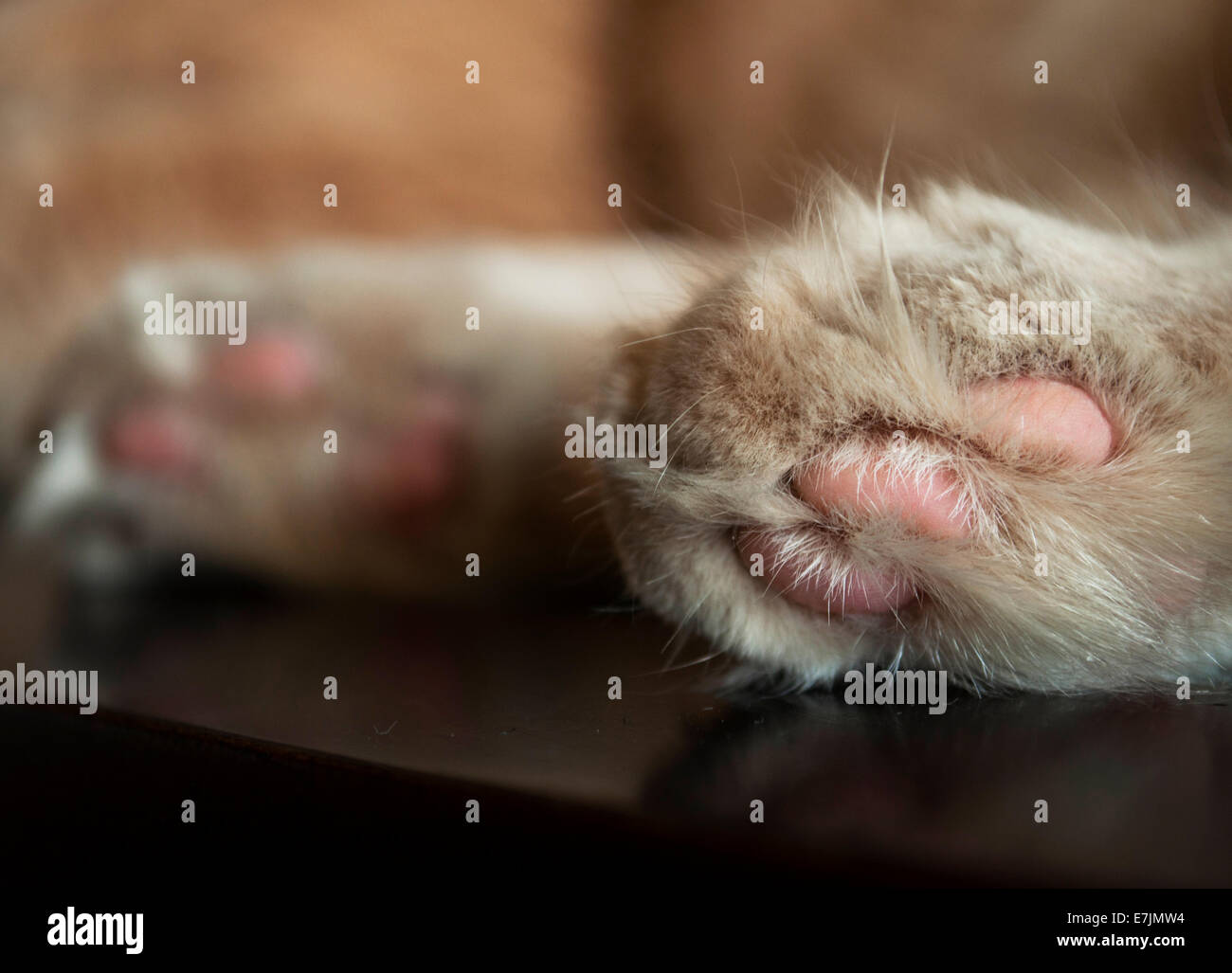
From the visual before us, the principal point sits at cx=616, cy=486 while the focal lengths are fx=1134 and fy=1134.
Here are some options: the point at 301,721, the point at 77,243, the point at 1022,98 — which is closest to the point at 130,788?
the point at 301,721

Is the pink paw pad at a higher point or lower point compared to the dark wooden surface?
higher

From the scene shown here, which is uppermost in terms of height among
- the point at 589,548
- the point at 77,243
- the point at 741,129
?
the point at 741,129

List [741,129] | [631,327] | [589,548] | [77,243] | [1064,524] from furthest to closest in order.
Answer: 1. [741,129]
2. [77,243]
3. [589,548]
4. [631,327]
5. [1064,524]

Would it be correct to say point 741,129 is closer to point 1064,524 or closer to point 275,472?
point 275,472

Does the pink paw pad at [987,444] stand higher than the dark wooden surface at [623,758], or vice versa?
the pink paw pad at [987,444]

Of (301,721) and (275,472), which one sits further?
(275,472)

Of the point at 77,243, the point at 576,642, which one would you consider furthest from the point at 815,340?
the point at 77,243

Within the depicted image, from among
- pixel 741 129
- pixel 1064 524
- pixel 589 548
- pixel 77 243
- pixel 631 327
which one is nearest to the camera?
pixel 1064 524

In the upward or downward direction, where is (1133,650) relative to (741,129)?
downward

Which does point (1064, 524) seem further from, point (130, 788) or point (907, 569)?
point (130, 788)
